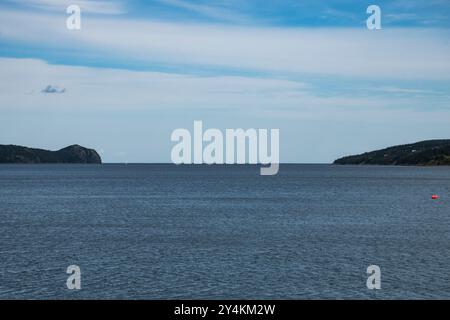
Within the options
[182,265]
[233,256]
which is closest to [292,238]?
[233,256]

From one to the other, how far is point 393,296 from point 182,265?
19.1m

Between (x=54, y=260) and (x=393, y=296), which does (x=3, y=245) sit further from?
(x=393, y=296)

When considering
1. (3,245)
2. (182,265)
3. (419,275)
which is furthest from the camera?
(3,245)

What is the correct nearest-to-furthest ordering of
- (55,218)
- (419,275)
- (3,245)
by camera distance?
(419,275) < (3,245) < (55,218)

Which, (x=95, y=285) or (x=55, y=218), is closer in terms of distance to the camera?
(x=95, y=285)

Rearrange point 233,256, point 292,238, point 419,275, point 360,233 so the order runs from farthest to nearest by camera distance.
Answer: point 360,233 < point 292,238 < point 233,256 < point 419,275

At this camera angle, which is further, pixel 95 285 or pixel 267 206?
pixel 267 206
